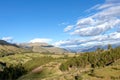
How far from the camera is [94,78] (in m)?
130

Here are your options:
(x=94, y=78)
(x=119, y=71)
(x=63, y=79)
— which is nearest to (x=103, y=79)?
(x=94, y=78)

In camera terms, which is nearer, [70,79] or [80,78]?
[80,78]

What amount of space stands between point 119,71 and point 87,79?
2493 cm

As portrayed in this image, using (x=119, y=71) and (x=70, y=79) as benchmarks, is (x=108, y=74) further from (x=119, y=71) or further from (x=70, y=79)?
(x=70, y=79)

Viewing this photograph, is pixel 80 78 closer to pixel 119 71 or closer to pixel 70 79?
pixel 70 79

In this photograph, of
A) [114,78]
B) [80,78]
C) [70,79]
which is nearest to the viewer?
[114,78]

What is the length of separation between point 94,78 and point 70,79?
17.0 meters

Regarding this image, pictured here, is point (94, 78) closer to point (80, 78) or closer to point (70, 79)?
point (80, 78)

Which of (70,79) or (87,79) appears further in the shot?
(70,79)

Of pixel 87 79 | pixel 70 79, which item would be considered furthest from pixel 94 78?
pixel 70 79

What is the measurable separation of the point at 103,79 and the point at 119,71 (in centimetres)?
2008

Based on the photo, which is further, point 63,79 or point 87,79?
point 63,79

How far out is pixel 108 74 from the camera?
5379 inches

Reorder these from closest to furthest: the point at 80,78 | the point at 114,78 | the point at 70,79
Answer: the point at 114,78 < the point at 80,78 < the point at 70,79
